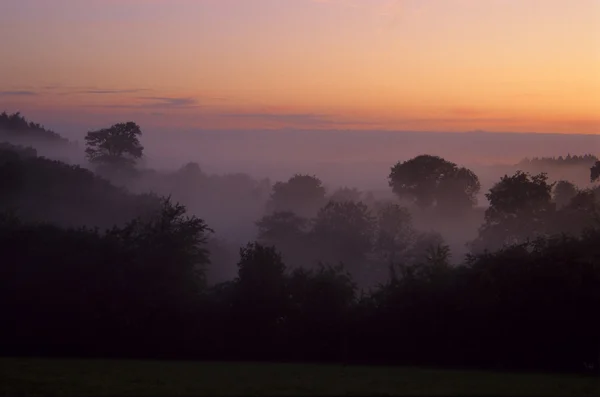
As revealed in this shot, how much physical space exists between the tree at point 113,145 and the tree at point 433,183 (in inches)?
1367

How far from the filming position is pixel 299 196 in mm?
107812

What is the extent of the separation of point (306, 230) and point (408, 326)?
49649mm

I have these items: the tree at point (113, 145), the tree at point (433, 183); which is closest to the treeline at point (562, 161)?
the tree at point (433, 183)

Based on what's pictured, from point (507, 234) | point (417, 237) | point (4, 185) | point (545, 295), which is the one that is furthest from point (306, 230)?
point (545, 295)

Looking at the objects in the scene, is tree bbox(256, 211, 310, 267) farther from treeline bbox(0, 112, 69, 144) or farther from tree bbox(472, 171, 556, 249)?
treeline bbox(0, 112, 69, 144)

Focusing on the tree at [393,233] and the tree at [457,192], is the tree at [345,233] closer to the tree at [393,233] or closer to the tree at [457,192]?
the tree at [393,233]

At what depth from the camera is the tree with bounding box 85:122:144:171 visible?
3782 inches

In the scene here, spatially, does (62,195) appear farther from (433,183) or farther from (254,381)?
(254,381)

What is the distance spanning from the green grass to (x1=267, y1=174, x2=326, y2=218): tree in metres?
79.1

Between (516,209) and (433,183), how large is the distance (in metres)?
19.6

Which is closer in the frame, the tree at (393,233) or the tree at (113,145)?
the tree at (393,233)

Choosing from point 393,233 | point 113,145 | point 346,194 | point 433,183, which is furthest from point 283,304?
point 346,194

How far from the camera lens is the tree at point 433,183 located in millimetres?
89875

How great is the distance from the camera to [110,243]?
117 ft
